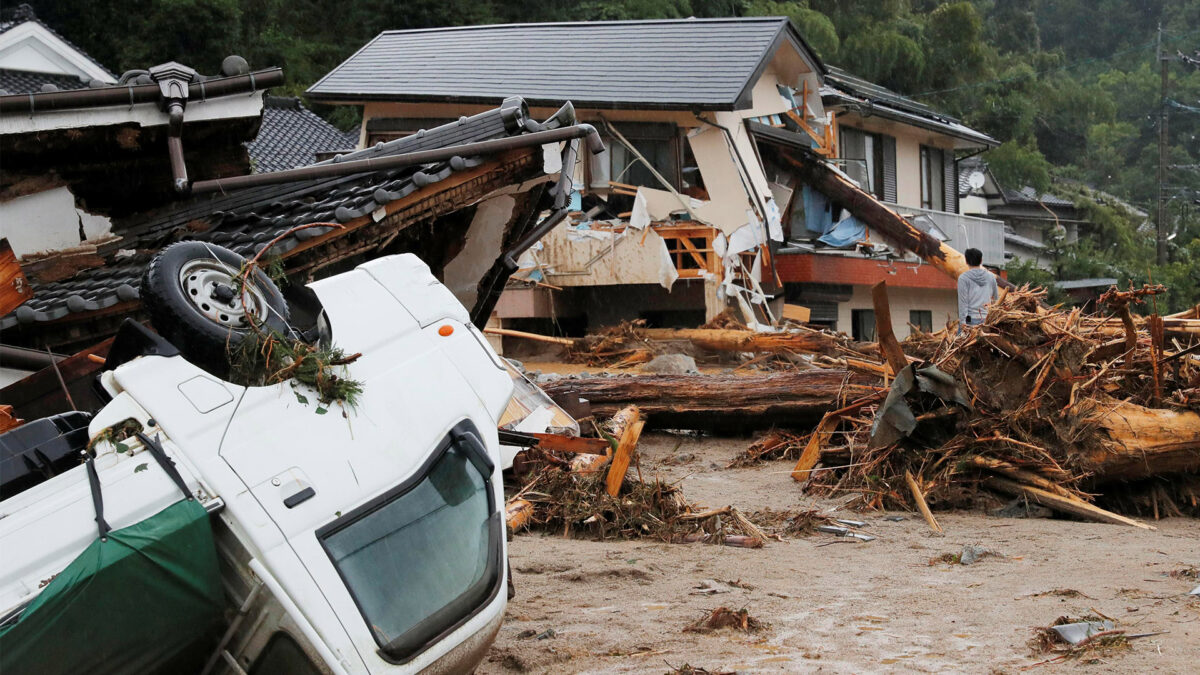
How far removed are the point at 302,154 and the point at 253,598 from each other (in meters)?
22.1

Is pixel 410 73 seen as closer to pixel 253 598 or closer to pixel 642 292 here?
pixel 642 292

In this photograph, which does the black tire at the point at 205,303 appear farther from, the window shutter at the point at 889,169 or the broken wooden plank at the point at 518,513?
the window shutter at the point at 889,169

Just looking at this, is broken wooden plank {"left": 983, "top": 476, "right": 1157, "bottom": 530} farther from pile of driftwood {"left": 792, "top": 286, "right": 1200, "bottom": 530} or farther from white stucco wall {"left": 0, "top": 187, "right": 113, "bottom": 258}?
white stucco wall {"left": 0, "top": 187, "right": 113, "bottom": 258}

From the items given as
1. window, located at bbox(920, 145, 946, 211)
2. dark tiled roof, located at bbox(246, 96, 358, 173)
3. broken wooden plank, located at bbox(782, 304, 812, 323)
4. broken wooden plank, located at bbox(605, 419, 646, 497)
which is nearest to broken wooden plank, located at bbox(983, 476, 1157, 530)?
broken wooden plank, located at bbox(605, 419, 646, 497)

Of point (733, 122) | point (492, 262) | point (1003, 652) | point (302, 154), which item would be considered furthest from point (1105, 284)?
point (1003, 652)

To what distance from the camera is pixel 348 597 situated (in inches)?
133

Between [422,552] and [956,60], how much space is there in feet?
126

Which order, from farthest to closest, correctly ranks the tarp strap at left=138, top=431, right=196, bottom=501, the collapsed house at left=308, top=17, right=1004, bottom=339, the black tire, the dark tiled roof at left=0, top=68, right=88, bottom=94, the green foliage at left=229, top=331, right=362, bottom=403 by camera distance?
the dark tiled roof at left=0, top=68, right=88, bottom=94 < the collapsed house at left=308, top=17, right=1004, bottom=339 < the black tire < the green foliage at left=229, top=331, right=362, bottom=403 < the tarp strap at left=138, top=431, right=196, bottom=501

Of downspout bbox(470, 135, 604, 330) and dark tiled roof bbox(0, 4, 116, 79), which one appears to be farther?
dark tiled roof bbox(0, 4, 116, 79)

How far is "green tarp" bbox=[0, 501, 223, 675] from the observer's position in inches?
117

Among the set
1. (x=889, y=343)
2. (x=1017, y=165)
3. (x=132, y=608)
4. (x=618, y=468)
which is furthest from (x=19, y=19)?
(x=1017, y=165)

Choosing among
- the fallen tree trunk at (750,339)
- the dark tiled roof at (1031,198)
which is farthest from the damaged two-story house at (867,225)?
the dark tiled roof at (1031,198)

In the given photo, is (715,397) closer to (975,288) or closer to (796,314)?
(975,288)

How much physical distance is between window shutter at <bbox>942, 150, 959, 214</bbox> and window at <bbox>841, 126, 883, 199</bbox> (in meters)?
3.95
